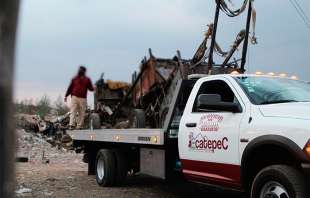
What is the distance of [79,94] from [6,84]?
1181cm

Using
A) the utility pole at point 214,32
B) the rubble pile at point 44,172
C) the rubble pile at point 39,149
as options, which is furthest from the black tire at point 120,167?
the rubble pile at point 39,149

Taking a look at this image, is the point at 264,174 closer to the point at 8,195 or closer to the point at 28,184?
the point at 8,195

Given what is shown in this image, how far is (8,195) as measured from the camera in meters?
1.35

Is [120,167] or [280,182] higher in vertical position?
[280,182]

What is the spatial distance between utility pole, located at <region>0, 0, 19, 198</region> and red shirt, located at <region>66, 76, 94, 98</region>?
38.3ft

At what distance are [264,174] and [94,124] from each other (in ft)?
20.7

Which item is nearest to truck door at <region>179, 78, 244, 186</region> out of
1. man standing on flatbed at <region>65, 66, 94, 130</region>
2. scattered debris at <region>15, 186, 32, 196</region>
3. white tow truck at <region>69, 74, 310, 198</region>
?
white tow truck at <region>69, 74, 310, 198</region>

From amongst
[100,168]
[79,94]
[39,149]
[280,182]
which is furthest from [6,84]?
[39,149]

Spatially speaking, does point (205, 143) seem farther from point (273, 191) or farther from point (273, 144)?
point (273, 191)

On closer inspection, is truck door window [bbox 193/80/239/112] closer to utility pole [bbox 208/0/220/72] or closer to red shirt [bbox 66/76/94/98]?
utility pole [bbox 208/0/220/72]

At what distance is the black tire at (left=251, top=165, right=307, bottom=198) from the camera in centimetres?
516

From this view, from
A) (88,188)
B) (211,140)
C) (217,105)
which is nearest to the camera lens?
(217,105)

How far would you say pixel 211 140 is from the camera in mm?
6445

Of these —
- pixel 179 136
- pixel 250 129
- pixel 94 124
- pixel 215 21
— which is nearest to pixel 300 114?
pixel 250 129
